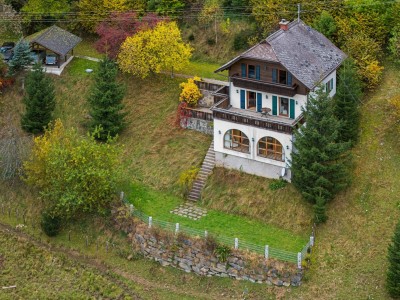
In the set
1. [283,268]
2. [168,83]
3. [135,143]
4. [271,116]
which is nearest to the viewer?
[283,268]

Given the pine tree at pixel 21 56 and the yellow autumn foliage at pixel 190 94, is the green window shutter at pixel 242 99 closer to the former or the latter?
the yellow autumn foliage at pixel 190 94

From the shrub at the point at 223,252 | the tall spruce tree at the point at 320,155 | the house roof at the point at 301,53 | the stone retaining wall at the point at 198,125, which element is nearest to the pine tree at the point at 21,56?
the stone retaining wall at the point at 198,125

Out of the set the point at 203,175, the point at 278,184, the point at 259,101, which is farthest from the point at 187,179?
the point at 259,101

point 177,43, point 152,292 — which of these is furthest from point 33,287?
point 177,43

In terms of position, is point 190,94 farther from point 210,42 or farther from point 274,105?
point 210,42

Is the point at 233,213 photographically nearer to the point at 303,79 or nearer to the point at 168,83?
the point at 303,79

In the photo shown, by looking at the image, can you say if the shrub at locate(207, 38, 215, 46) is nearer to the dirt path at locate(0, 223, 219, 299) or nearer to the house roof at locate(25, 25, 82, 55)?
the house roof at locate(25, 25, 82, 55)
